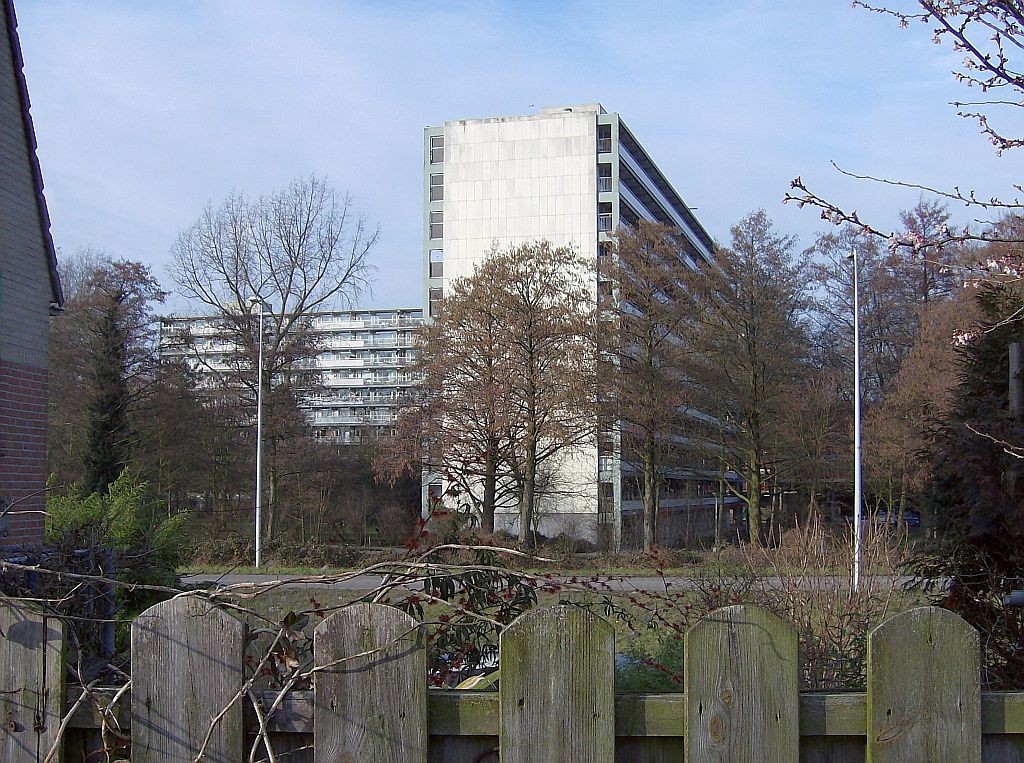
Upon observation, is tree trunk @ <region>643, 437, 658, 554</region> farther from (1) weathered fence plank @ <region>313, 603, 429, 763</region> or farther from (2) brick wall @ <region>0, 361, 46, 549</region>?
(1) weathered fence plank @ <region>313, 603, 429, 763</region>

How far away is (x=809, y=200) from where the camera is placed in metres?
4.29

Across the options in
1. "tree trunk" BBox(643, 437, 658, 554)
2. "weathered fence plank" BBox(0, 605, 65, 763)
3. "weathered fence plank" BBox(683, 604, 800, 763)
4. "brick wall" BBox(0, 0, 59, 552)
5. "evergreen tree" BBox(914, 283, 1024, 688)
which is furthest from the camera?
"tree trunk" BBox(643, 437, 658, 554)

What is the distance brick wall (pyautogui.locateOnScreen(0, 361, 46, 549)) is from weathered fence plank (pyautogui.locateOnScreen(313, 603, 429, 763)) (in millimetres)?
9395

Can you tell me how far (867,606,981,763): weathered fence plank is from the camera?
7.71 feet

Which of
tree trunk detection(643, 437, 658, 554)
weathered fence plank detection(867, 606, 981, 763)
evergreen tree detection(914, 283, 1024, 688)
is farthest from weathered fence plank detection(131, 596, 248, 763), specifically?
tree trunk detection(643, 437, 658, 554)

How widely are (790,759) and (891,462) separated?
29977 mm

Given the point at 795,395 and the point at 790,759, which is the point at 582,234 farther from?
the point at 790,759

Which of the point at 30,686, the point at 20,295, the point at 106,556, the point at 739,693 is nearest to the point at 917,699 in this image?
the point at 739,693

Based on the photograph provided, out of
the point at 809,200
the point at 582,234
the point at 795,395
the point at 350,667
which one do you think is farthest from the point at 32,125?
the point at 582,234

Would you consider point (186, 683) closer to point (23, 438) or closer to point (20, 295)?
point (23, 438)

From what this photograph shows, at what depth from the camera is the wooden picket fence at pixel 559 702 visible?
2.35m

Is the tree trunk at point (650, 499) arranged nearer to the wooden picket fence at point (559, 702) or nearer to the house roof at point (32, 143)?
the house roof at point (32, 143)

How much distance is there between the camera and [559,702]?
236 centimetres

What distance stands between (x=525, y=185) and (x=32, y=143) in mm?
40250
